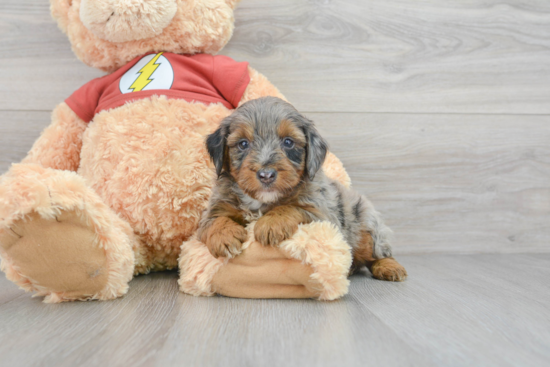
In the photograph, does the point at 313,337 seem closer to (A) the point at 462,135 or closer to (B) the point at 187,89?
(B) the point at 187,89

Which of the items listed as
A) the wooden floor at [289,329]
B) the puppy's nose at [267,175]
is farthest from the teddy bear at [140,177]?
the puppy's nose at [267,175]

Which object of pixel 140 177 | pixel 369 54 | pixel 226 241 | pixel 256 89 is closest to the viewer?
pixel 226 241

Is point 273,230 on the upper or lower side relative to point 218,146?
lower

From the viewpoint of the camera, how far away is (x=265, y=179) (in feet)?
5.41

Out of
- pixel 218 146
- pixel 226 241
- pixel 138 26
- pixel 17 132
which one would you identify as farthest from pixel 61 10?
pixel 226 241

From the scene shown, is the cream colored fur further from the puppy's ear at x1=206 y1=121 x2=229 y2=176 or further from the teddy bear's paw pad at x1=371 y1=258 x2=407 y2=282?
the teddy bear's paw pad at x1=371 y1=258 x2=407 y2=282

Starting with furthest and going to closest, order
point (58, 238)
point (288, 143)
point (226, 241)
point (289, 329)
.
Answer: point (288, 143) → point (226, 241) → point (58, 238) → point (289, 329)

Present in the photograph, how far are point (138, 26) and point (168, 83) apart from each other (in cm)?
29

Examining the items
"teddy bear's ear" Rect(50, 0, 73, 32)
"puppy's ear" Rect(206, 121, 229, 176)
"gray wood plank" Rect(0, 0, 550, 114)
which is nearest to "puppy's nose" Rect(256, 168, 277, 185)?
"puppy's ear" Rect(206, 121, 229, 176)

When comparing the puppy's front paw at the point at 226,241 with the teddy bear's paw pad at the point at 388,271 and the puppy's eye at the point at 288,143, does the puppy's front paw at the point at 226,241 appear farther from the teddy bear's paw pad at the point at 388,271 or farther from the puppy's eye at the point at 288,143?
the teddy bear's paw pad at the point at 388,271

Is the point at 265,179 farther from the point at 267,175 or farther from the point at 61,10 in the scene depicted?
the point at 61,10

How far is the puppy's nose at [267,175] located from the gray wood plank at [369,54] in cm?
120

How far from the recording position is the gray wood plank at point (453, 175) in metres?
2.82

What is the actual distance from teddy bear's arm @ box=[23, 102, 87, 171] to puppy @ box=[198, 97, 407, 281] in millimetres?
858
